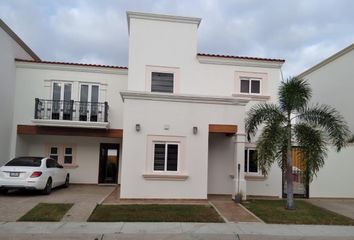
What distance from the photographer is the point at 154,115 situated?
1364 centimetres

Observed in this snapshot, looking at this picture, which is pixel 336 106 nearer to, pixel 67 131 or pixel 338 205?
pixel 338 205

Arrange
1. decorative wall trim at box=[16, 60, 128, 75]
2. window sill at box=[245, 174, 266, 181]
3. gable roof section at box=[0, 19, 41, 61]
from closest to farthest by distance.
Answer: window sill at box=[245, 174, 266, 181]
gable roof section at box=[0, 19, 41, 61]
decorative wall trim at box=[16, 60, 128, 75]

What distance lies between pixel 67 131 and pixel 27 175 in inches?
185

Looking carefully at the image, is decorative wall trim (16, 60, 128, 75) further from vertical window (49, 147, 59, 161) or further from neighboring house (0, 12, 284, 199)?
vertical window (49, 147, 59, 161)

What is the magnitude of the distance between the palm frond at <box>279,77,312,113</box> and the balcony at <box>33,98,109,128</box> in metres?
9.05

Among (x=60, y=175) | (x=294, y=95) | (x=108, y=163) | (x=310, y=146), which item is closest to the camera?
(x=310, y=146)

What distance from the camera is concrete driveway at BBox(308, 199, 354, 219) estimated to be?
478 inches

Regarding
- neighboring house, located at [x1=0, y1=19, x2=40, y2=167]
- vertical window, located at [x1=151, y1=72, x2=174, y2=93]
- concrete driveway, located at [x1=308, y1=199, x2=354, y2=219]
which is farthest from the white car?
concrete driveway, located at [x1=308, y1=199, x2=354, y2=219]

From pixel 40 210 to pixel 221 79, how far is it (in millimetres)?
9820

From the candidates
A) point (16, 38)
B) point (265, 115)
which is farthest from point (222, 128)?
point (16, 38)

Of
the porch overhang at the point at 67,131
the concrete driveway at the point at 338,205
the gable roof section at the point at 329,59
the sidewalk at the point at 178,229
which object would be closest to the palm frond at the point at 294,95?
the concrete driveway at the point at 338,205

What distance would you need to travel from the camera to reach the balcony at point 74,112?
57.1ft

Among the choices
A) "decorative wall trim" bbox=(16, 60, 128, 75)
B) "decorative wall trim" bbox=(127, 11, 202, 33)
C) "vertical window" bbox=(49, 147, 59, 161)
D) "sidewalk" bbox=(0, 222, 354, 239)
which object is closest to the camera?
"sidewalk" bbox=(0, 222, 354, 239)

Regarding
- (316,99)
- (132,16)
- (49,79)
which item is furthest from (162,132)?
(316,99)
